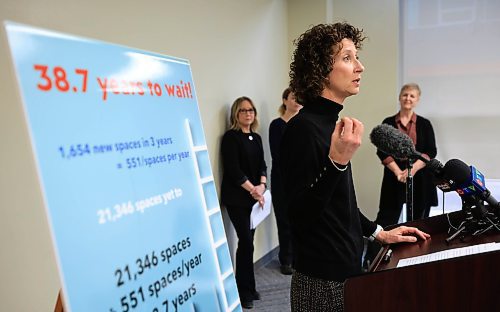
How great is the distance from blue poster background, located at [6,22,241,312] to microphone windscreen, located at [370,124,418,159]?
28.9 inches

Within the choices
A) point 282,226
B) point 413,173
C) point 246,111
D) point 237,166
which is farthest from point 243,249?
point 413,173

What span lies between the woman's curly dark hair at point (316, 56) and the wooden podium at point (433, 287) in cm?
65

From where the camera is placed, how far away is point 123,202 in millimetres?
1032

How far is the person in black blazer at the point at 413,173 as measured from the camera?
3855 mm

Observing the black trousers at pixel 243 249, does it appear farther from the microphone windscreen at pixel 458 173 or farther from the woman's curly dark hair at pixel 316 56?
the microphone windscreen at pixel 458 173

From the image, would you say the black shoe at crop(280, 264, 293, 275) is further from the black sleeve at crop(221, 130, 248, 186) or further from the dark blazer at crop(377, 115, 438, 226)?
the black sleeve at crop(221, 130, 248, 186)

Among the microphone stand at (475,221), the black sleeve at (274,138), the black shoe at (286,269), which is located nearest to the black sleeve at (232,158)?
the black sleeve at (274,138)

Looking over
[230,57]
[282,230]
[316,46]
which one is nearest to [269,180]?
[282,230]

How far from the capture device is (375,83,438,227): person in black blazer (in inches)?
152

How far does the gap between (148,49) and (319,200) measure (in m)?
1.82

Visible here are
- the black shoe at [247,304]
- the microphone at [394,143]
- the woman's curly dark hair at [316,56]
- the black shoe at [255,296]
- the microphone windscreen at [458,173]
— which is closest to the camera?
the microphone windscreen at [458,173]

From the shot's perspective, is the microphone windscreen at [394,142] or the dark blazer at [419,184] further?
the dark blazer at [419,184]

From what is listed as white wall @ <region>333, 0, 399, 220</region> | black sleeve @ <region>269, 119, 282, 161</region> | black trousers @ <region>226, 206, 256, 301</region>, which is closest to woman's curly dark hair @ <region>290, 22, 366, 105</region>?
black trousers @ <region>226, 206, 256, 301</region>

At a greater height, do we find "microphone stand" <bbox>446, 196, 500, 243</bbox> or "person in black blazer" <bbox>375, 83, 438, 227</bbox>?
"microphone stand" <bbox>446, 196, 500, 243</bbox>
